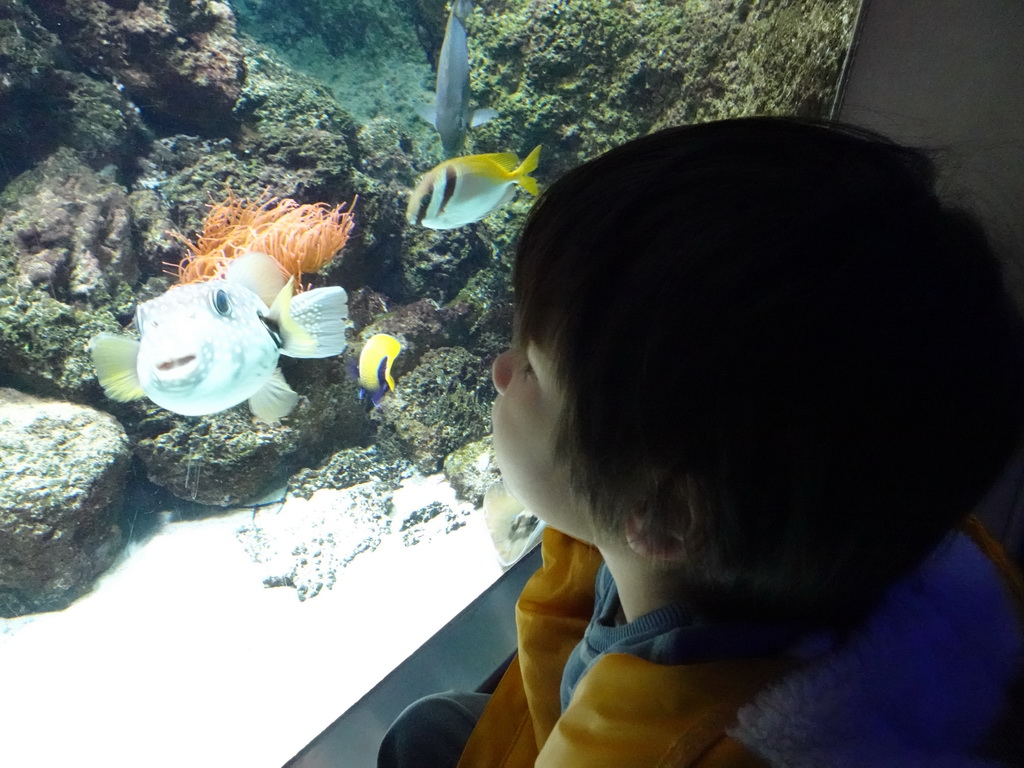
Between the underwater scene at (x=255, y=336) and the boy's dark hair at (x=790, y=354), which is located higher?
the boy's dark hair at (x=790, y=354)

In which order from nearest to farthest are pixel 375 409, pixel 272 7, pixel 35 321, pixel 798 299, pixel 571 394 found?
pixel 798 299 < pixel 571 394 < pixel 35 321 < pixel 375 409 < pixel 272 7

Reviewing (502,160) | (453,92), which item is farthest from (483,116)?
(502,160)

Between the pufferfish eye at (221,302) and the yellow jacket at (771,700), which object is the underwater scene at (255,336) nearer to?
the pufferfish eye at (221,302)

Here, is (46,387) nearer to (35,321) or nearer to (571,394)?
(35,321)

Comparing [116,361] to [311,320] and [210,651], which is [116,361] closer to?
[311,320]

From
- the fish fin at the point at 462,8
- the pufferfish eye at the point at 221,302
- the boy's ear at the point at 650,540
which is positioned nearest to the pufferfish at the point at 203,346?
the pufferfish eye at the point at 221,302

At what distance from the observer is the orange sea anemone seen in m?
3.04

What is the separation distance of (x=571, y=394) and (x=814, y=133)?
346 mm

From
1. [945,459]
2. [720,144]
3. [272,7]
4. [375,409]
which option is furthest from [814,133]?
[272,7]

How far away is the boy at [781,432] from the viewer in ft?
1.57

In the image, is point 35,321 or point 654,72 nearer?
point 35,321

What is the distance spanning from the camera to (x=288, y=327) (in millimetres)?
1904

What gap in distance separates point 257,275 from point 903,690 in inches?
87.1

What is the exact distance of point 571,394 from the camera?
0.60 meters
